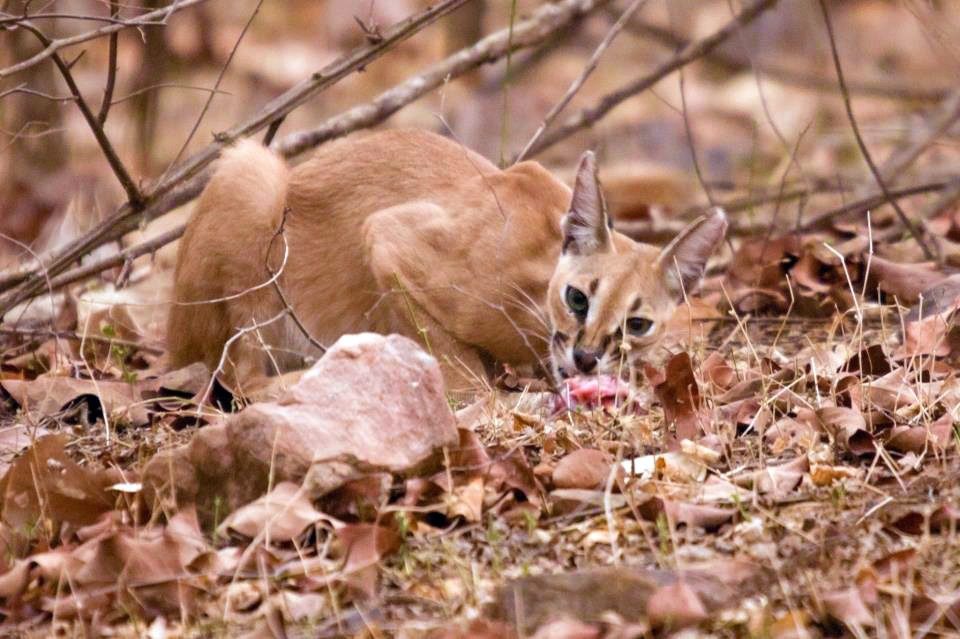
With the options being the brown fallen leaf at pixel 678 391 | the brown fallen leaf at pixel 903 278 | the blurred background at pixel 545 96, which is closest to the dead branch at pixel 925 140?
the blurred background at pixel 545 96

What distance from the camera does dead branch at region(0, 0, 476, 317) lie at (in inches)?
219

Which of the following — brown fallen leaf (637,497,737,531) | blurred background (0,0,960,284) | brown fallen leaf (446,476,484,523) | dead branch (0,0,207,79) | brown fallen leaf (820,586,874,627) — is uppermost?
dead branch (0,0,207,79)

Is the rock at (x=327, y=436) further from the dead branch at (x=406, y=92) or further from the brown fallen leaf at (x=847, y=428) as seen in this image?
the dead branch at (x=406, y=92)

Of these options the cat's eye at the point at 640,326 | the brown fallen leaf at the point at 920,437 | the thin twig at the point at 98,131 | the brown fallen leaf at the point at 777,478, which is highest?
the thin twig at the point at 98,131

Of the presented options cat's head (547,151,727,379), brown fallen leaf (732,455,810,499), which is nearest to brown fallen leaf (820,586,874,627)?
brown fallen leaf (732,455,810,499)

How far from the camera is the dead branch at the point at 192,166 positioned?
556cm

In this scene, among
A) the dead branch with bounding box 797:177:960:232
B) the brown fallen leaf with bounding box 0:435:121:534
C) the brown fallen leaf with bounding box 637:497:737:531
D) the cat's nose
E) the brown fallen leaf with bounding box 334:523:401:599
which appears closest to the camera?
the brown fallen leaf with bounding box 334:523:401:599

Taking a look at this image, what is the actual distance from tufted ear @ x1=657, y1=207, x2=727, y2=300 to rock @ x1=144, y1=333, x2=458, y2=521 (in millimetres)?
1508

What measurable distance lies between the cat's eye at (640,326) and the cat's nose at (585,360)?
0.21m

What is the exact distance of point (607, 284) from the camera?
5016 millimetres

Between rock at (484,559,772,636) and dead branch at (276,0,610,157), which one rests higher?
dead branch at (276,0,610,157)

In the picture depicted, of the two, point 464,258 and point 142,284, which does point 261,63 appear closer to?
point 142,284

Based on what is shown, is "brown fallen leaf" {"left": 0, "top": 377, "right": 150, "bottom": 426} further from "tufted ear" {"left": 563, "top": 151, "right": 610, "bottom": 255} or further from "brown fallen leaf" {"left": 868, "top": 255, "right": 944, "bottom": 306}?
"brown fallen leaf" {"left": 868, "top": 255, "right": 944, "bottom": 306}

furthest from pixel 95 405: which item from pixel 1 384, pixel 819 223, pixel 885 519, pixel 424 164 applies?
pixel 819 223
